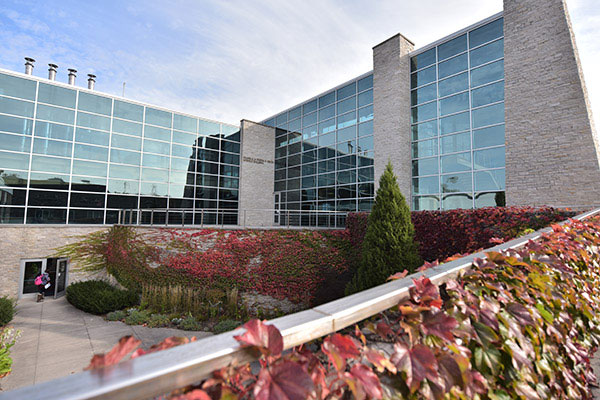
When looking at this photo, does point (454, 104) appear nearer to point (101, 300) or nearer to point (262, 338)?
point (262, 338)

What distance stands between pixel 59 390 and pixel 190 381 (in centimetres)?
24

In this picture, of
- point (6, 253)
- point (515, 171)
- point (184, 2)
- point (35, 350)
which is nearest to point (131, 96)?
point (6, 253)

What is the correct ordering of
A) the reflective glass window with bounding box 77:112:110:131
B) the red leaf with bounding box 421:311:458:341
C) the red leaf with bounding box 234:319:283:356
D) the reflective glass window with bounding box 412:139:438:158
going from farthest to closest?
the reflective glass window with bounding box 77:112:110:131
the reflective glass window with bounding box 412:139:438:158
the red leaf with bounding box 421:311:458:341
the red leaf with bounding box 234:319:283:356

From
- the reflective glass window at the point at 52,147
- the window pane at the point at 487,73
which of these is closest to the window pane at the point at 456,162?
the window pane at the point at 487,73

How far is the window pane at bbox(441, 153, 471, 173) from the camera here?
1325 cm

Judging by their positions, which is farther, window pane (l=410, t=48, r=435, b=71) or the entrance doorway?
window pane (l=410, t=48, r=435, b=71)

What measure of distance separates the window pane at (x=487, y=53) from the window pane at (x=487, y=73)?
0.28 m

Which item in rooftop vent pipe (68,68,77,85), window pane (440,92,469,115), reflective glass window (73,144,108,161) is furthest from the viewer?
rooftop vent pipe (68,68,77,85)

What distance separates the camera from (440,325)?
3.63 ft

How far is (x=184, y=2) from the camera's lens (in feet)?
24.6

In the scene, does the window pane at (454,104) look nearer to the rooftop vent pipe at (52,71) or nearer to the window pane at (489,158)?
the window pane at (489,158)

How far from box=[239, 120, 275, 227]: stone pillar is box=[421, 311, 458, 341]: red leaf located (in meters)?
20.9

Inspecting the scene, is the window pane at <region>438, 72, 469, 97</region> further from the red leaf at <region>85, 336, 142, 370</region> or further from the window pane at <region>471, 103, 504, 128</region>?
the red leaf at <region>85, 336, 142, 370</region>

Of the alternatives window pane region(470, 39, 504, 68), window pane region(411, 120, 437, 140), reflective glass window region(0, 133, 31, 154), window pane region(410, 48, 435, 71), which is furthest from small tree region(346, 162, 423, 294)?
reflective glass window region(0, 133, 31, 154)
